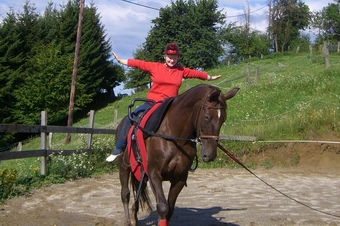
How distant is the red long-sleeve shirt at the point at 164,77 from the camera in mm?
5887

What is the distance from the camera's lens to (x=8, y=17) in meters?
42.8

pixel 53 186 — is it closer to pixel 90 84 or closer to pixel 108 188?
pixel 108 188

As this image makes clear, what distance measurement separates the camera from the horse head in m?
4.48

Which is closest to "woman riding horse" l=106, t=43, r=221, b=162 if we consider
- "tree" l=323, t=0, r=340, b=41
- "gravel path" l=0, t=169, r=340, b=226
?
"gravel path" l=0, t=169, r=340, b=226

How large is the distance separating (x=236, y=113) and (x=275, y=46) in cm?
5029

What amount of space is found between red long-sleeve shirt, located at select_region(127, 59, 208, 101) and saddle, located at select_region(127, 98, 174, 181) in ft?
0.98

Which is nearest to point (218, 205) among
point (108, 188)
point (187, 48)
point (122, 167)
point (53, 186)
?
point (122, 167)

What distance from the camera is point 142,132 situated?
5.51 meters

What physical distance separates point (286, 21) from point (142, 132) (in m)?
65.2

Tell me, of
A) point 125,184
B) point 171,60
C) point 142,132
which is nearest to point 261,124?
point 125,184

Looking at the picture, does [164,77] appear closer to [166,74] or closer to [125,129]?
[166,74]

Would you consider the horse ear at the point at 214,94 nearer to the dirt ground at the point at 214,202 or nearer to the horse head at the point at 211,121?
the horse head at the point at 211,121

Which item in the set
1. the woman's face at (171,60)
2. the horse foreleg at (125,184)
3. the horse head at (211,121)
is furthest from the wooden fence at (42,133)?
the horse head at (211,121)

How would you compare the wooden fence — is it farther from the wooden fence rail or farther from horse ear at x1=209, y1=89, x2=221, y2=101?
horse ear at x1=209, y1=89, x2=221, y2=101
